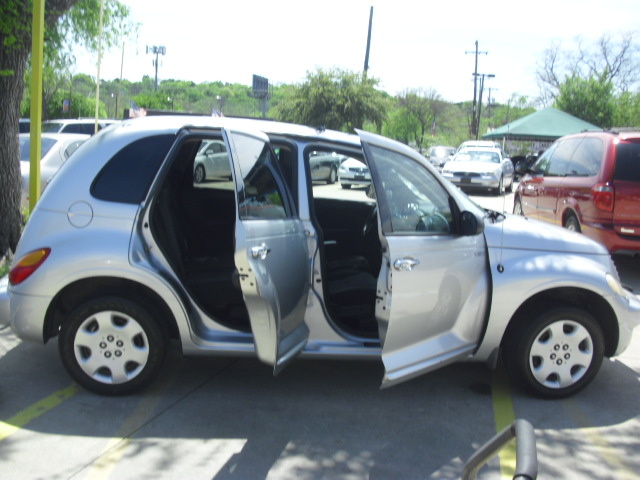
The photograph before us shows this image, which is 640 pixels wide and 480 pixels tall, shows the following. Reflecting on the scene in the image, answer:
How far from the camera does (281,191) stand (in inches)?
177

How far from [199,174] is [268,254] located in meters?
1.90

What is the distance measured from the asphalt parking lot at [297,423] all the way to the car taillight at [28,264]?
84cm

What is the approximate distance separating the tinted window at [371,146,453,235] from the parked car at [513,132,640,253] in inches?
173

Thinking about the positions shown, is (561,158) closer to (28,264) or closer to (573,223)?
(573,223)

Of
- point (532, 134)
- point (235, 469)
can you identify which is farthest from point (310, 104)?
point (235, 469)

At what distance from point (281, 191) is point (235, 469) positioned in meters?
1.80

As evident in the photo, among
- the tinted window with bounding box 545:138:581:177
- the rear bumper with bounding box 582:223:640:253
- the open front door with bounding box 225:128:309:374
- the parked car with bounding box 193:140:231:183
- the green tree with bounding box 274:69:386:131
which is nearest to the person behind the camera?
the open front door with bounding box 225:128:309:374

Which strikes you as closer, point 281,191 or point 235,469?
point 235,469

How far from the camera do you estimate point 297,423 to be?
423 cm

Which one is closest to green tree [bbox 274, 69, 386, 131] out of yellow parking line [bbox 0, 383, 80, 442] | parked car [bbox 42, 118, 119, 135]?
parked car [bbox 42, 118, 119, 135]

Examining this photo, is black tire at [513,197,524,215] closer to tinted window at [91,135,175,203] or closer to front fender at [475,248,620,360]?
front fender at [475,248,620,360]

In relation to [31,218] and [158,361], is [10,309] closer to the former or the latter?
[31,218]

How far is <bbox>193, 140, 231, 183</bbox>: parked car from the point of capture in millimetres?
5637

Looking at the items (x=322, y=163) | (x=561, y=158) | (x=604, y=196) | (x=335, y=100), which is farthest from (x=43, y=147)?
(x=335, y=100)
